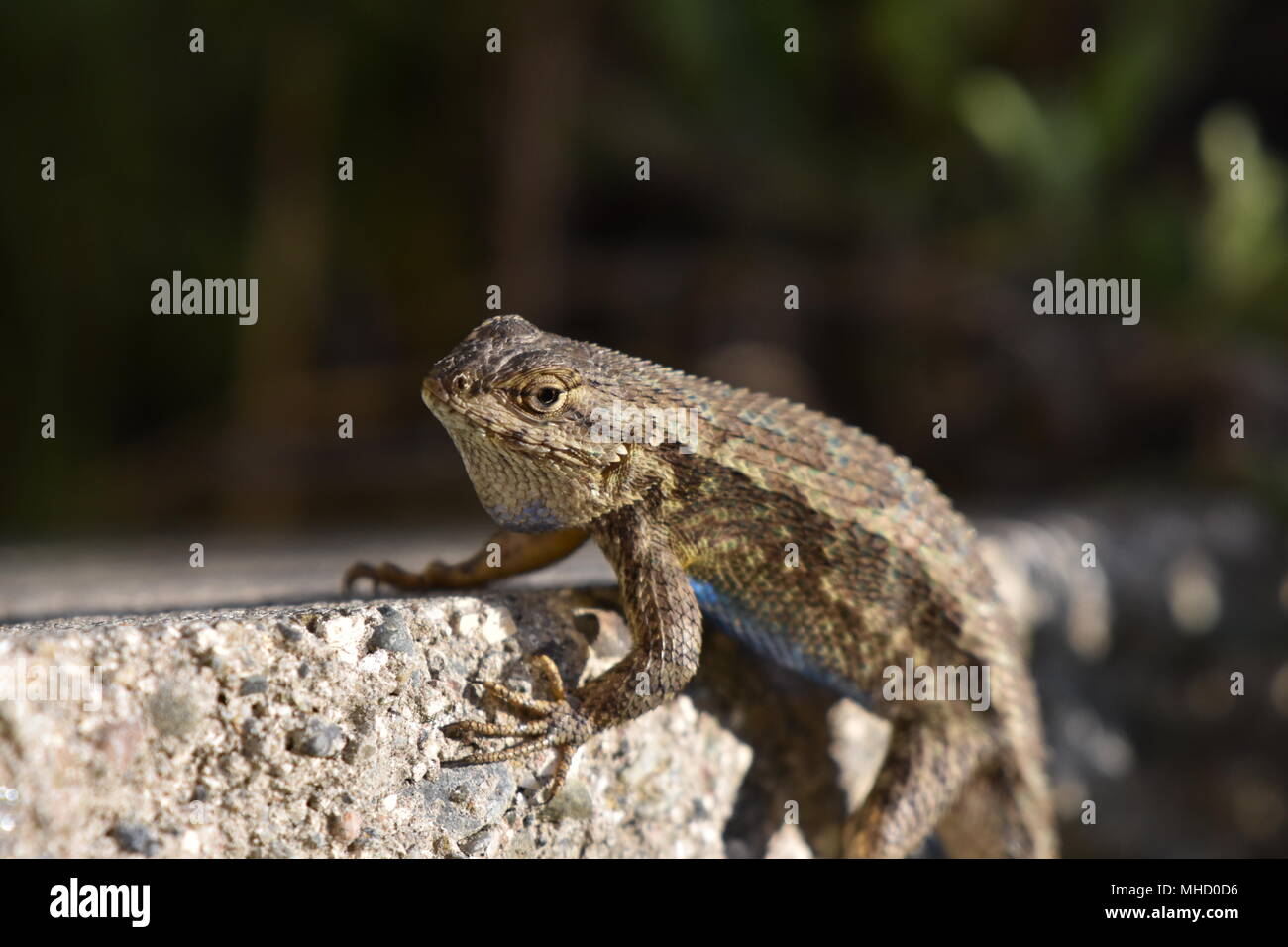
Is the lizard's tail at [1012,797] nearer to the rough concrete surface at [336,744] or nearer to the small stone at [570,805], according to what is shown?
the rough concrete surface at [336,744]

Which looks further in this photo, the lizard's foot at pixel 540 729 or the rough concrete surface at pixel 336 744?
the lizard's foot at pixel 540 729

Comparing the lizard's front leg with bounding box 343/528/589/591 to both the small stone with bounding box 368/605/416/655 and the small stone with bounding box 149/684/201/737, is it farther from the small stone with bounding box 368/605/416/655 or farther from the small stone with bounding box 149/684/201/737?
the small stone with bounding box 149/684/201/737

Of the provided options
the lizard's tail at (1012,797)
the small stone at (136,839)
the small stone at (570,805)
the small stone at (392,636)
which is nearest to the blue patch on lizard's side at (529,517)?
the small stone at (392,636)

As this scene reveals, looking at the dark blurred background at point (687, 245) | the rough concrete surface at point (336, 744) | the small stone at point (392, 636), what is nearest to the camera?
the rough concrete surface at point (336, 744)

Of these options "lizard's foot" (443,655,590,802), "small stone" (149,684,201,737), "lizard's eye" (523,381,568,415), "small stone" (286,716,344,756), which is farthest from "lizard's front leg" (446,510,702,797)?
"small stone" (149,684,201,737)

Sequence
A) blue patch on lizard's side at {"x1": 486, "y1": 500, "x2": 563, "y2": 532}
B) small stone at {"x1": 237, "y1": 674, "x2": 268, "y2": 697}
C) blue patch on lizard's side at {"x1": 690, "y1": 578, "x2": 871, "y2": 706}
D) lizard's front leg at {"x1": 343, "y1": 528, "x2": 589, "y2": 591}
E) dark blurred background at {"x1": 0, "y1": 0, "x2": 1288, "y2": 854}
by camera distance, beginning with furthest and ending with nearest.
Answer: dark blurred background at {"x1": 0, "y1": 0, "x2": 1288, "y2": 854} < lizard's front leg at {"x1": 343, "y1": 528, "x2": 589, "y2": 591} < blue patch on lizard's side at {"x1": 690, "y1": 578, "x2": 871, "y2": 706} < blue patch on lizard's side at {"x1": 486, "y1": 500, "x2": 563, "y2": 532} < small stone at {"x1": 237, "y1": 674, "x2": 268, "y2": 697}

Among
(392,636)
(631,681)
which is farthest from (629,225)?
(392,636)

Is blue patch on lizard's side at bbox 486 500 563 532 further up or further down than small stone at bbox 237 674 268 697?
further up
